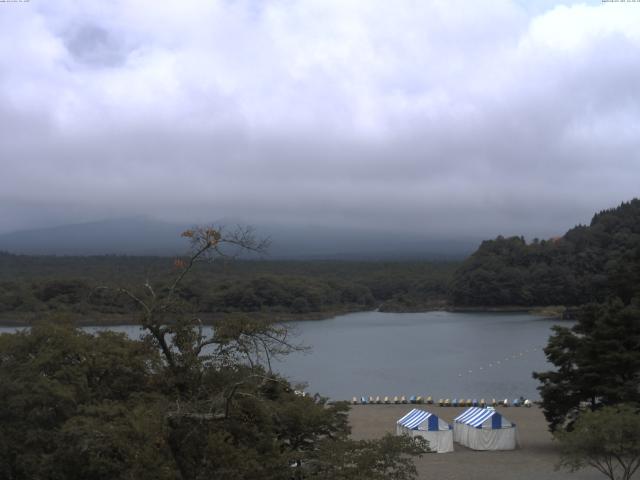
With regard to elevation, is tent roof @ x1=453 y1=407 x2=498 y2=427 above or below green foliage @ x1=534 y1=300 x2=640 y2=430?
below

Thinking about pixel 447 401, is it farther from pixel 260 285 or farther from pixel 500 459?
pixel 260 285

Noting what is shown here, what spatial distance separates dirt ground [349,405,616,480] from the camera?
14.6 m

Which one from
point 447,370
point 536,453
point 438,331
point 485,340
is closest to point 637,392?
point 536,453

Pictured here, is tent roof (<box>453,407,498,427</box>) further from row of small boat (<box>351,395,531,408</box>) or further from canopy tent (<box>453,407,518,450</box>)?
row of small boat (<box>351,395,531,408</box>)

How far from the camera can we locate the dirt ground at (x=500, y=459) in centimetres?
1456

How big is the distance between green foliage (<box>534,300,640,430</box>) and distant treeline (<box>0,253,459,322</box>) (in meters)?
25.7

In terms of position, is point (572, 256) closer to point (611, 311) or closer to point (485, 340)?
point (485, 340)

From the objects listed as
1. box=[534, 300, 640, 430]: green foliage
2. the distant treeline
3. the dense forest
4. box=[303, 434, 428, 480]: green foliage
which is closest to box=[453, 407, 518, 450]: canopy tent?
box=[534, 300, 640, 430]: green foliage

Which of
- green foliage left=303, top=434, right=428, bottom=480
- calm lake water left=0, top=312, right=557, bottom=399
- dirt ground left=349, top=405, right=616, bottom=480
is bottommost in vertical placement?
calm lake water left=0, top=312, right=557, bottom=399

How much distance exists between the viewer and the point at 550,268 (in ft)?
230

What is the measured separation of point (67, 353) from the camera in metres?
10.8

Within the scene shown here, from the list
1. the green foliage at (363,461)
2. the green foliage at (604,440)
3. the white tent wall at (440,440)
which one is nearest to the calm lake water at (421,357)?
the white tent wall at (440,440)

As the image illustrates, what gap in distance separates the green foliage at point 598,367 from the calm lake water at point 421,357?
6.17 metres

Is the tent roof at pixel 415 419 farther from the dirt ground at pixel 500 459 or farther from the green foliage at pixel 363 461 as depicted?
the green foliage at pixel 363 461
